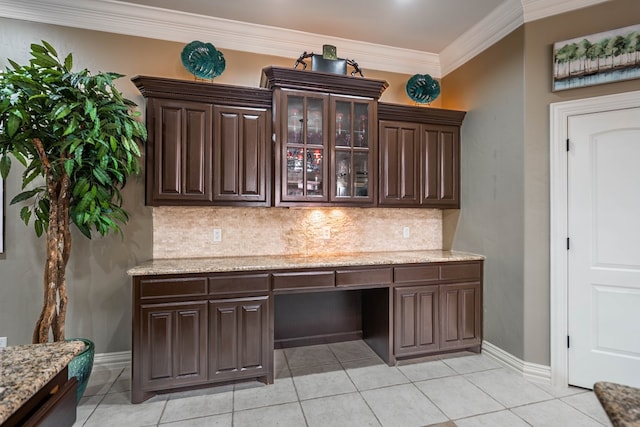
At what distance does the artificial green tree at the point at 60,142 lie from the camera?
6.40ft

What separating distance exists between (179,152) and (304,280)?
4.93 ft

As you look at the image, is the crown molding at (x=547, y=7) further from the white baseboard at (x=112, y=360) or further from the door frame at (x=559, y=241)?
the white baseboard at (x=112, y=360)

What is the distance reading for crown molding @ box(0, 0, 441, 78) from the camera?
2.57m

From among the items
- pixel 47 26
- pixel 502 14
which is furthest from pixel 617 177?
pixel 47 26

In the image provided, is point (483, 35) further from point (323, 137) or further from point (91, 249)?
point (91, 249)

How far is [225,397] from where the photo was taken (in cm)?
228

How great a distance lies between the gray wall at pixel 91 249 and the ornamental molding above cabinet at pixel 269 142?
45 cm

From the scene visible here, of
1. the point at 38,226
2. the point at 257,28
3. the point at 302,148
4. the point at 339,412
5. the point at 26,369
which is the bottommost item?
the point at 339,412

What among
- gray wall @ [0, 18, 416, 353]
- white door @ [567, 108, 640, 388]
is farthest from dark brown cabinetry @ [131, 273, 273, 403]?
white door @ [567, 108, 640, 388]

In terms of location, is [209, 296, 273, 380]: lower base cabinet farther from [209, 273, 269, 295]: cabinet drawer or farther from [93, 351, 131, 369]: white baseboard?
[93, 351, 131, 369]: white baseboard

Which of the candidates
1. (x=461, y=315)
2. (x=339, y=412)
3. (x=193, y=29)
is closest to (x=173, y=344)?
(x=339, y=412)

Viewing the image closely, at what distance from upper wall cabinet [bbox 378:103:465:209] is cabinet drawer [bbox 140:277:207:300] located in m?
1.82

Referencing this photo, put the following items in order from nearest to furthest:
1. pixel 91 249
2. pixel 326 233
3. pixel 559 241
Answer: pixel 559 241 → pixel 91 249 → pixel 326 233

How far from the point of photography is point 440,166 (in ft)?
10.6
